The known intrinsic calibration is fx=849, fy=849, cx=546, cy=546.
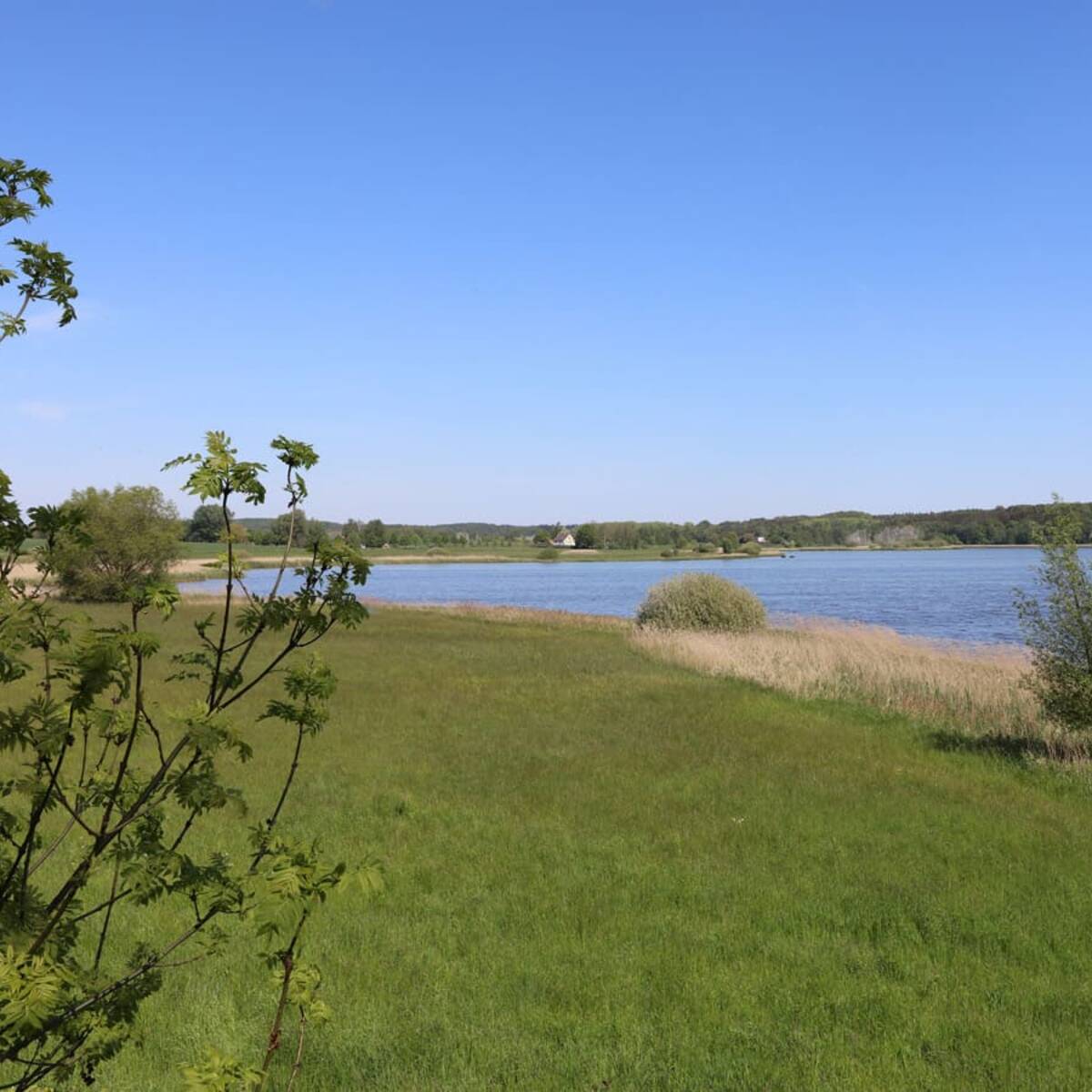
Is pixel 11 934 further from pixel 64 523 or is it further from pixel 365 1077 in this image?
pixel 365 1077

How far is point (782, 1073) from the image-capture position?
A: 523 centimetres

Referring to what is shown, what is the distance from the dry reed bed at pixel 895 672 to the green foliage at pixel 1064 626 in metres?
0.85

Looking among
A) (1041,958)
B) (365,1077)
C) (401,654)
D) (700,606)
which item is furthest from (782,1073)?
(700,606)

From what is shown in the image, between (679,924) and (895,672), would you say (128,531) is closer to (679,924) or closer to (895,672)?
(895,672)

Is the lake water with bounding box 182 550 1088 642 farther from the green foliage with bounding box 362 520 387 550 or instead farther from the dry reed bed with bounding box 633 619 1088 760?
the green foliage with bounding box 362 520 387 550

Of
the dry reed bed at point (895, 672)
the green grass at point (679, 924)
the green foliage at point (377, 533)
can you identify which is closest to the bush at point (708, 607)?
the dry reed bed at point (895, 672)

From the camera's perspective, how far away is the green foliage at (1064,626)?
13484 millimetres

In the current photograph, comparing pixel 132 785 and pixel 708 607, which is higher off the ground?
pixel 132 785

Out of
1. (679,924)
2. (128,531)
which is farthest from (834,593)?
(679,924)

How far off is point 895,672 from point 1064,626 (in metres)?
8.88

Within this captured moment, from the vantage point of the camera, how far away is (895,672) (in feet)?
73.3

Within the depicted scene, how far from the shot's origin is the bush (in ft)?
116

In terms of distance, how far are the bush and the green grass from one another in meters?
20.3

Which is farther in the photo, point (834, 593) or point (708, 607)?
point (834, 593)
